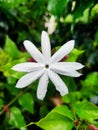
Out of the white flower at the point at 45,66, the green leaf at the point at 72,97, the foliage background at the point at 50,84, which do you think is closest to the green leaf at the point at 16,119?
the foliage background at the point at 50,84

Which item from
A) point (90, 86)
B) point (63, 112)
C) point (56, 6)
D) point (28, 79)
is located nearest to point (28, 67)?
point (28, 79)

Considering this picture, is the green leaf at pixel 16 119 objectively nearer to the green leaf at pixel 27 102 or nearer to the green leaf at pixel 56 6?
the green leaf at pixel 27 102

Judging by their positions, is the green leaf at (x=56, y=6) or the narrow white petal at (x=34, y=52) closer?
the narrow white petal at (x=34, y=52)

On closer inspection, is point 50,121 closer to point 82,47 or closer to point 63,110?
point 63,110

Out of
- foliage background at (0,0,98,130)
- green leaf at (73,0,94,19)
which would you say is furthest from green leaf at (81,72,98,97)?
green leaf at (73,0,94,19)

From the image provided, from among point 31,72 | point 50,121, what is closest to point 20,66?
point 31,72

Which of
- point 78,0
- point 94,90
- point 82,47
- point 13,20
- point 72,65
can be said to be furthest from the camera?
point 82,47

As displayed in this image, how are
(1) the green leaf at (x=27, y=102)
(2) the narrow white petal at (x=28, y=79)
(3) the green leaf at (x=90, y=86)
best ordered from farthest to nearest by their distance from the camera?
1. (3) the green leaf at (x=90, y=86)
2. (1) the green leaf at (x=27, y=102)
3. (2) the narrow white petal at (x=28, y=79)
